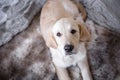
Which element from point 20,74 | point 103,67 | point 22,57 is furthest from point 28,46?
point 103,67

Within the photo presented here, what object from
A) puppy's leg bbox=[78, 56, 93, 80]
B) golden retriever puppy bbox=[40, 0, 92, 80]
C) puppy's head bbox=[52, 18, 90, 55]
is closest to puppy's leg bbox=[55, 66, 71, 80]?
golden retriever puppy bbox=[40, 0, 92, 80]

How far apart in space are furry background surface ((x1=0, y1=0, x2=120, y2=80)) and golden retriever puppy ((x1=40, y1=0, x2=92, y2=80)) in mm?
74

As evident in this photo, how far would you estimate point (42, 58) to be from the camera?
1.80 m

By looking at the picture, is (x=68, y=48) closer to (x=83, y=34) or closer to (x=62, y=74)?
(x=83, y=34)

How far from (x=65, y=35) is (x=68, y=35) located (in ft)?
0.06

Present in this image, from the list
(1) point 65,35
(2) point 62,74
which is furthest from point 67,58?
(1) point 65,35

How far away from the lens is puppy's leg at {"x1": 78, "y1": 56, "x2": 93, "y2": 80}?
164 centimetres

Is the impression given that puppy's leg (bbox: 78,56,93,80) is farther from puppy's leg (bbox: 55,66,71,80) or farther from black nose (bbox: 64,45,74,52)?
black nose (bbox: 64,45,74,52)

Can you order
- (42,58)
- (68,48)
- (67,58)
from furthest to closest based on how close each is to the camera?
1. (42,58)
2. (67,58)
3. (68,48)

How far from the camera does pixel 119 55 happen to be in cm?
175

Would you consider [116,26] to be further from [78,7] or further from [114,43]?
[78,7]

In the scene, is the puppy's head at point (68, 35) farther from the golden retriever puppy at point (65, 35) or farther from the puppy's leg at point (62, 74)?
the puppy's leg at point (62, 74)

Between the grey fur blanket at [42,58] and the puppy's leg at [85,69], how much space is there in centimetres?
5

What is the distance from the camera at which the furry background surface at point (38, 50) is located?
1.70 m
